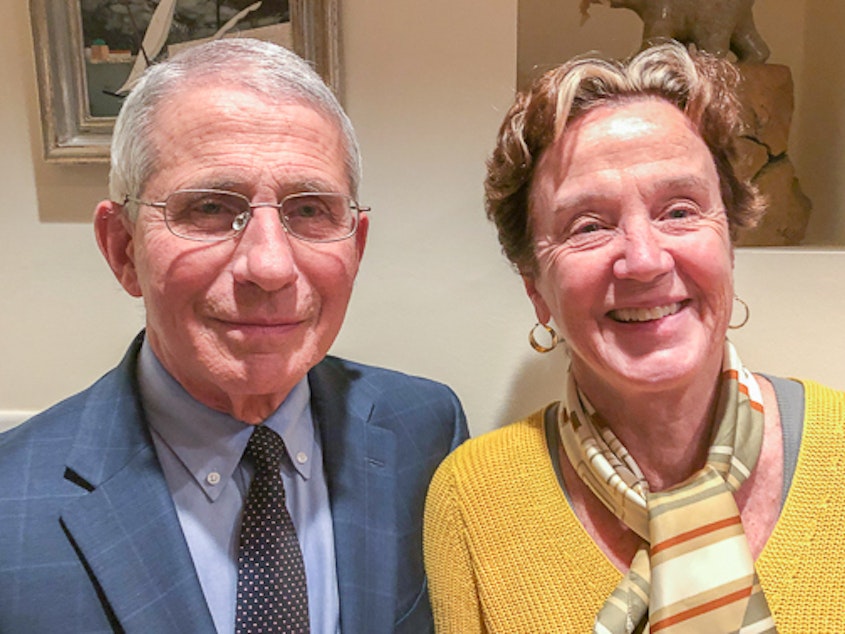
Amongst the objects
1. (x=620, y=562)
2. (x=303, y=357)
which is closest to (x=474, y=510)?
(x=620, y=562)

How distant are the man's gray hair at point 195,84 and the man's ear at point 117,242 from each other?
0.09 feet

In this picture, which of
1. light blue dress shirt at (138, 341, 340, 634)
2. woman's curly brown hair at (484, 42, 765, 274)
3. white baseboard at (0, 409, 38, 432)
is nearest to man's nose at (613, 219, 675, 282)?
woman's curly brown hair at (484, 42, 765, 274)

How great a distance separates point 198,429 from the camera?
112 cm

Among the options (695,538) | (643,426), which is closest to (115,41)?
(643,426)

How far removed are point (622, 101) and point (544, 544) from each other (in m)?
0.75

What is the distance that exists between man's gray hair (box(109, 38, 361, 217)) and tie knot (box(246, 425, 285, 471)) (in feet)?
1.35

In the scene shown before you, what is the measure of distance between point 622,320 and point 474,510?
43 centimetres

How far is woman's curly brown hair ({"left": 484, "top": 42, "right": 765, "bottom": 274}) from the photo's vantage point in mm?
1124

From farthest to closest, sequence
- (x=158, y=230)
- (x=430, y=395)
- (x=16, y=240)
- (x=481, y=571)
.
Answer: (x=16, y=240) < (x=430, y=395) < (x=481, y=571) < (x=158, y=230)

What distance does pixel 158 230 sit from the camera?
1022 mm

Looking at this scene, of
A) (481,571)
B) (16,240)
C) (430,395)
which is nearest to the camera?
(481,571)

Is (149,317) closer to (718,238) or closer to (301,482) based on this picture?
(301,482)

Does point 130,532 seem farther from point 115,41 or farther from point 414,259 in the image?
point 115,41

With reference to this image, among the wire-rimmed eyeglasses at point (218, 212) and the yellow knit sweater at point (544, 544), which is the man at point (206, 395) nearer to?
the wire-rimmed eyeglasses at point (218, 212)
